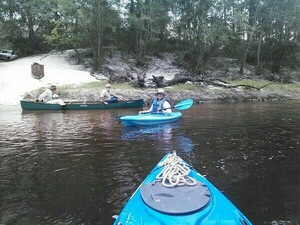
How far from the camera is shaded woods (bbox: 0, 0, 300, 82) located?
26391mm

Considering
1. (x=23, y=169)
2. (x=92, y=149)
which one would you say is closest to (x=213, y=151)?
(x=92, y=149)

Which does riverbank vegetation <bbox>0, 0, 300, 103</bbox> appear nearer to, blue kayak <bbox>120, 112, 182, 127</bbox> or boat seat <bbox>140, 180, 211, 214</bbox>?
blue kayak <bbox>120, 112, 182, 127</bbox>

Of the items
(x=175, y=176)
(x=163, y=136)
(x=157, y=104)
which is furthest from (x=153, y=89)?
(x=175, y=176)

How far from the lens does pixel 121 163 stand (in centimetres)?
691

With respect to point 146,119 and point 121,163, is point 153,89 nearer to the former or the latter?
point 146,119

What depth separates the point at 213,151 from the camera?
8.00m

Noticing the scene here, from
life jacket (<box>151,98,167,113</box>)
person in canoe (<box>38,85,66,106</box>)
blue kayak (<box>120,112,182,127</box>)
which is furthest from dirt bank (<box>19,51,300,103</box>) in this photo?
blue kayak (<box>120,112,182,127</box>)

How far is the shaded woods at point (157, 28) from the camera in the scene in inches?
1039

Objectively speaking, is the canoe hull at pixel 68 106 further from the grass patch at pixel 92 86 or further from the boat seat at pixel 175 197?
the boat seat at pixel 175 197

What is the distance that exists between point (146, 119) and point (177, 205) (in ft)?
26.2

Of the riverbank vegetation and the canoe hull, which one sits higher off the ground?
the riverbank vegetation

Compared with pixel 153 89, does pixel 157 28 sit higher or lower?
higher

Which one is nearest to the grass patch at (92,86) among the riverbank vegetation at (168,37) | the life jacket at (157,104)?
the riverbank vegetation at (168,37)

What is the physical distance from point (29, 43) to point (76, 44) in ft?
18.8
